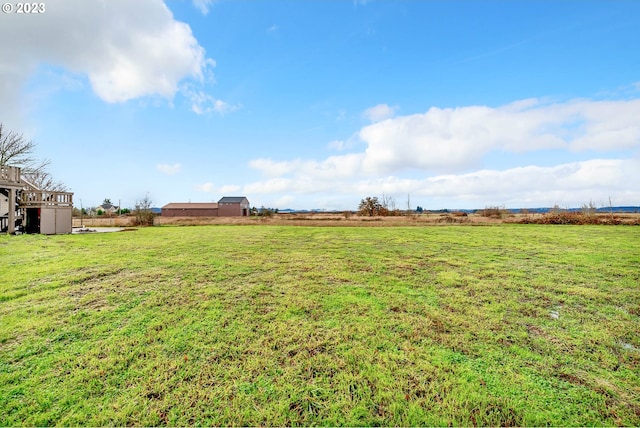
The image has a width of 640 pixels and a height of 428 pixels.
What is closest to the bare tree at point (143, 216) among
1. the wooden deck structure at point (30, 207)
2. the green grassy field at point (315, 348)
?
the wooden deck structure at point (30, 207)

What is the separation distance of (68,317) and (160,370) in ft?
7.81

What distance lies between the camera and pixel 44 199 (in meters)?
14.0

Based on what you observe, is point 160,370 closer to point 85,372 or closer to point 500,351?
point 85,372

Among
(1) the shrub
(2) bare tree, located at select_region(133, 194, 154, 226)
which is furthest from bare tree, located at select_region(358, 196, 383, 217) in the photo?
(2) bare tree, located at select_region(133, 194, 154, 226)

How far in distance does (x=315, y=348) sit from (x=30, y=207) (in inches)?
723

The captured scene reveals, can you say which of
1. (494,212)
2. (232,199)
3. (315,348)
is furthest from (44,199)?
(494,212)

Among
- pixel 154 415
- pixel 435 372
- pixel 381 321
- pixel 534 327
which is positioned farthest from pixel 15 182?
pixel 534 327

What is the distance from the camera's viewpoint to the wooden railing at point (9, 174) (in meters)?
12.6

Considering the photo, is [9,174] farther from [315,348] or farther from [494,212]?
[494,212]

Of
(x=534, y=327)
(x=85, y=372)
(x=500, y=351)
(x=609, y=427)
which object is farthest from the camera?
(x=534, y=327)

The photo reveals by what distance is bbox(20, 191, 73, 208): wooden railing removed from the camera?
44.5ft

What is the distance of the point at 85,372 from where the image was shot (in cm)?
271

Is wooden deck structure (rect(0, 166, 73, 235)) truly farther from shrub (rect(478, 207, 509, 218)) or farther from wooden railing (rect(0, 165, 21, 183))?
shrub (rect(478, 207, 509, 218))

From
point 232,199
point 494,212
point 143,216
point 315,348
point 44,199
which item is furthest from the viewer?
point 232,199
